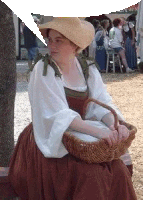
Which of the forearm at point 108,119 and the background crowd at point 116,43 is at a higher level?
the forearm at point 108,119

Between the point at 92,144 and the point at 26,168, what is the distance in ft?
1.54

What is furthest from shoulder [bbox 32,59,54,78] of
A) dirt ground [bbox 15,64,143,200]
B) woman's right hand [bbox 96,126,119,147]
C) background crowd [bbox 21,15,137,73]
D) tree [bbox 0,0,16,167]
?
background crowd [bbox 21,15,137,73]

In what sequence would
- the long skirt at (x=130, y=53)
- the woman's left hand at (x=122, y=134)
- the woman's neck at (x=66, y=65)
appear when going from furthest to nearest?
the long skirt at (x=130, y=53) → the woman's neck at (x=66, y=65) → the woman's left hand at (x=122, y=134)

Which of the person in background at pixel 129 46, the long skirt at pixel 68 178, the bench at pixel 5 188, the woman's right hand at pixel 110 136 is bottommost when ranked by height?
the person in background at pixel 129 46

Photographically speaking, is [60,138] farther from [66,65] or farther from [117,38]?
[117,38]

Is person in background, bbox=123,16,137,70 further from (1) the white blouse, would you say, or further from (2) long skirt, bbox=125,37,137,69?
(1) the white blouse

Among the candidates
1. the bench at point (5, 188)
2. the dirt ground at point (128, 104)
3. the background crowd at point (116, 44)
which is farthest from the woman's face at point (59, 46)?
the background crowd at point (116, 44)

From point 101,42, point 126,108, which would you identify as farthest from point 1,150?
point 101,42

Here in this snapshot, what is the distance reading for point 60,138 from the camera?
1900 millimetres

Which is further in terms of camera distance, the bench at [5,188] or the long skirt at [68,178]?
the bench at [5,188]

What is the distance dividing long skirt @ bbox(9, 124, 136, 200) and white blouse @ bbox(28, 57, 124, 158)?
0.22 feet

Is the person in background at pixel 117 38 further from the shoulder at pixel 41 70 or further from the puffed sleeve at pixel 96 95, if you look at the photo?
the shoulder at pixel 41 70

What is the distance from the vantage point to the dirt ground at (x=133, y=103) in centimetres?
446

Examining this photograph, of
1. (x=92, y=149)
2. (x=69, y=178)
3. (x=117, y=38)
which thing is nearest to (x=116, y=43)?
(x=117, y=38)
